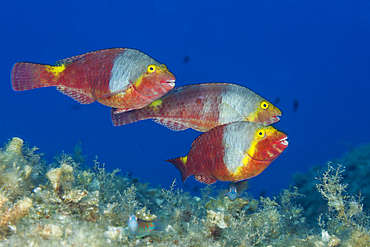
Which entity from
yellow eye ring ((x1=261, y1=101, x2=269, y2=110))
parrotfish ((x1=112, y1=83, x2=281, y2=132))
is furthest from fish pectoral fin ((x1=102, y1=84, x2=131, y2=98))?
yellow eye ring ((x1=261, y1=101, x2=269, y2=110))

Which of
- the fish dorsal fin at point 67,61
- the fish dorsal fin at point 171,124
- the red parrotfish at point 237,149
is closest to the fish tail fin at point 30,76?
the fish dorsal fin at point 67,61

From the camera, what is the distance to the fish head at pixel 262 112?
3676 mm

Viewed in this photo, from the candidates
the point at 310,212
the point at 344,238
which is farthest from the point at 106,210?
the point at 310,212

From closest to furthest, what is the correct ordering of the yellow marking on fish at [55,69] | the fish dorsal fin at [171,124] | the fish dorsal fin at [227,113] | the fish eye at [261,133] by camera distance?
the fish eye at [261,133], the yellow marking on fish at [55,69], the fish dorsal fin at [227,113], the fish dorsal fin at [171,124]

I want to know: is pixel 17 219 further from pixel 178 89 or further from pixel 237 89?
pixel 237 89

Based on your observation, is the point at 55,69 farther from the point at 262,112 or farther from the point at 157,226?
the point at 262,112

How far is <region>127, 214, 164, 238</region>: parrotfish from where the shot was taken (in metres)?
2.35

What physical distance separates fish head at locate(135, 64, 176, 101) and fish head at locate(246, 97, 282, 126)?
4.68 feet

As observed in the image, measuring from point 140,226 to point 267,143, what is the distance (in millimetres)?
1704

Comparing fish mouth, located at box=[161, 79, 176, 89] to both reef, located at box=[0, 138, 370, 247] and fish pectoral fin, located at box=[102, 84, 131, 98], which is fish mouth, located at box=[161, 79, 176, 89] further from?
reef, located at box=[0, 138, 370, 247]

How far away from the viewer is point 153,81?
2910 mm

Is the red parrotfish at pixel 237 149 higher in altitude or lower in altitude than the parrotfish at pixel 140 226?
higher

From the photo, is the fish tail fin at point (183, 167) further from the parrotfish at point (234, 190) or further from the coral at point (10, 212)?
the coral at point (10, 212)

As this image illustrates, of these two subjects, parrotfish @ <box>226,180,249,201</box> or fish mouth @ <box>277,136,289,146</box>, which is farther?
parrotfish @ <box>226,180,249,201</box>
